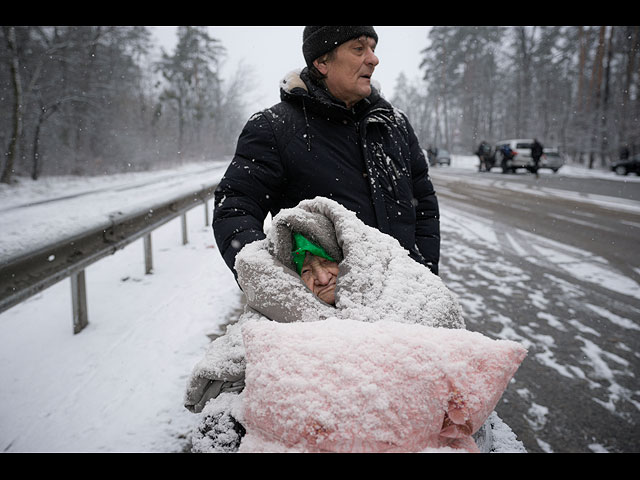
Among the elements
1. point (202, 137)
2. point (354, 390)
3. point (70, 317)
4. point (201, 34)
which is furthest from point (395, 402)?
point (202, 137)

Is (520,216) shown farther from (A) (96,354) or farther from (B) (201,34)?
(B) (201,34)

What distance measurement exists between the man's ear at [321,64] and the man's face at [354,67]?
0.09 feet

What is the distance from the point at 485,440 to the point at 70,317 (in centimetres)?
380

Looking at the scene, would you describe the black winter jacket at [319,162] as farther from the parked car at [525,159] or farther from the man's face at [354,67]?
the parked car at [525,159]

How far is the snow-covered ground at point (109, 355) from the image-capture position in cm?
212

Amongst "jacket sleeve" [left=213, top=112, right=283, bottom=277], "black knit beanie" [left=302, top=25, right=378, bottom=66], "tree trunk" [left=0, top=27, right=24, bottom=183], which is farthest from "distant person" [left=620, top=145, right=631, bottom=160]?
"tree trunk" [left=0, top=27, right=24, bottom=183]

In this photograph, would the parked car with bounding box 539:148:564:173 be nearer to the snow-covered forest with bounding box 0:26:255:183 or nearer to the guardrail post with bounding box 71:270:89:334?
the snow-covered forest with bounding box 0:26:255:183

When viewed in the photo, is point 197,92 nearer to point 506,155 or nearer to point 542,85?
point 506,155

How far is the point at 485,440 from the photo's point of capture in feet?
3.63

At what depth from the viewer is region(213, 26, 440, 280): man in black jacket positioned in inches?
64.3

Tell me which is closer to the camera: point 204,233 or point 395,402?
point 395,402

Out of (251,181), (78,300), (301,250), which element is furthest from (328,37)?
(78,300)

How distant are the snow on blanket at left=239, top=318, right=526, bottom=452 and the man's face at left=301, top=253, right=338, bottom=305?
28 centimetres
